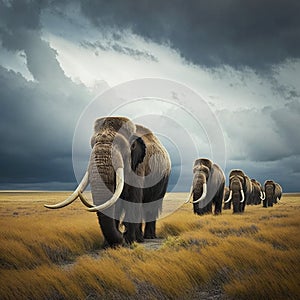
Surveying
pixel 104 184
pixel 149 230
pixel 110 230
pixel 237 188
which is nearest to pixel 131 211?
pixel 110 230

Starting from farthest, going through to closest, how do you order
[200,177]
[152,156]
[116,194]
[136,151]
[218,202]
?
[218,202]
[200,177]
[152,156]
[136,151]
[116,194]

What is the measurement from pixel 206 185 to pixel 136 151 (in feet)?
34.3

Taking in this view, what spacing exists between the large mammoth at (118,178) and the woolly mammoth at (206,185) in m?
7.40

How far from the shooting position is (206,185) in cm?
1856

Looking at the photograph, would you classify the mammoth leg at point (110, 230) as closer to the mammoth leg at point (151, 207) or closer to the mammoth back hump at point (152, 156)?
the mammoth back hump at point (152, 156)

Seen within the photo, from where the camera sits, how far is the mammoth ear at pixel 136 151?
345 inches

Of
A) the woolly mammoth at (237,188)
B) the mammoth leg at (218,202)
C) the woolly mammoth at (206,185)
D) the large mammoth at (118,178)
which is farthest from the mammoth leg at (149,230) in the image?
the woolly mammoth at (237,188)

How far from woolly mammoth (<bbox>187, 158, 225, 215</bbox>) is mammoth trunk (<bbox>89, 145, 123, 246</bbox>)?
9.87 m

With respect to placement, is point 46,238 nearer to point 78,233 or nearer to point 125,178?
point 78,233

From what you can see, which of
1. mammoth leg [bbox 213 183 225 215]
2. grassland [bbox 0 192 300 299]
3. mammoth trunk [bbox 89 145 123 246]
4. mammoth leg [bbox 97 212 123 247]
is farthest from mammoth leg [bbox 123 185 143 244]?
mammoth leg [bbox 213 183 225 215]

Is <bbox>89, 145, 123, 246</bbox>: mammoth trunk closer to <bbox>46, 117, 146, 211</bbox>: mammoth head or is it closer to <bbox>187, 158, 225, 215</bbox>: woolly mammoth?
<bbox>46, 117, 146, 211</bbox>: mammoth head

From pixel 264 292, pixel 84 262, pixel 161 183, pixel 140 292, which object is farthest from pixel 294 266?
pixel 161 183

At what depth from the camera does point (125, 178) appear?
8.41 meters

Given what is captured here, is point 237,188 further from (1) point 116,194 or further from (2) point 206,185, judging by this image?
(1) point 116,194
